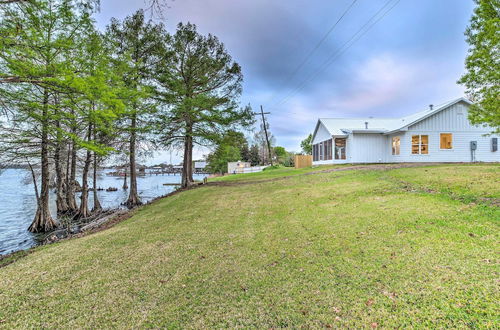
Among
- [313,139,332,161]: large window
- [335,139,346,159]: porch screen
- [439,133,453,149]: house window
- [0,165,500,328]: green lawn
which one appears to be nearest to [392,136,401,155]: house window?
[439,133,453,149]: house window

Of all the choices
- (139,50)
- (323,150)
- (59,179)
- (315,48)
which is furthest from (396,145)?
(59,179)

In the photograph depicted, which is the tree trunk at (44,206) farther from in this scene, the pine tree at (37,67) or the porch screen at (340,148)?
the porch screen at (340,148)

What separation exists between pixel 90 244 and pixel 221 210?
162 inches

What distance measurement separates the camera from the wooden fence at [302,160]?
81.6 feet

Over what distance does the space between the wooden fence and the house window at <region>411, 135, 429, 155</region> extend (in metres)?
10.3

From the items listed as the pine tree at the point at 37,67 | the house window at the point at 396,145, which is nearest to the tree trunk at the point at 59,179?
the pine tree at the point at 37,67

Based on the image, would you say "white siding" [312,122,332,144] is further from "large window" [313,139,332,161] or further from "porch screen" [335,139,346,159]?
"porch screen" [335,139,346,159]

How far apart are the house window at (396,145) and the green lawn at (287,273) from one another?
36.5 feet

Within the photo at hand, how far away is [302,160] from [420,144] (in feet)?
36.6

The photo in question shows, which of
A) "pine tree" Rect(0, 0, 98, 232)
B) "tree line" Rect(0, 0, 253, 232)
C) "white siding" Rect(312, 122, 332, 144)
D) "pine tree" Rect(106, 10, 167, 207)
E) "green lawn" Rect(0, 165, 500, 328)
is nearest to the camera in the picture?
"green lawn" Rect(0, 165, 500, 328)

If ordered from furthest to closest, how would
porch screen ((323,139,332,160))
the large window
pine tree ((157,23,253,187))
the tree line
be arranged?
the large window → porch screen ((323,139,332,160)) → pine tree ((157,23,253,187)) → the tree line

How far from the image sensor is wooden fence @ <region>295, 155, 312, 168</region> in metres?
24.9

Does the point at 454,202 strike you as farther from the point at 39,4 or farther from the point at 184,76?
the point at 184,76

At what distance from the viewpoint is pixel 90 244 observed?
5902mm
